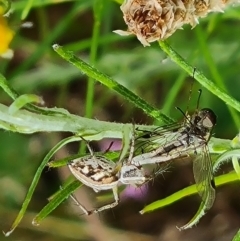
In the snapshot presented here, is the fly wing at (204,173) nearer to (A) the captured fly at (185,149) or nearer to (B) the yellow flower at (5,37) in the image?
(A) the captured fly at (185,149)

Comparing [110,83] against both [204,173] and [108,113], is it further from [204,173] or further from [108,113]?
[108,113]

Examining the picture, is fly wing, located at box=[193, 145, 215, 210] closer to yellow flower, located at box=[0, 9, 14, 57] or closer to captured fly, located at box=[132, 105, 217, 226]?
captured fly, located at box=[132, 105, 217, 226]

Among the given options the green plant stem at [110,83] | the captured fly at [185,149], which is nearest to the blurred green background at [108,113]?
the captured fly at [185,149]

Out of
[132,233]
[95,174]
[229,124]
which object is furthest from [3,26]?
[132,233]

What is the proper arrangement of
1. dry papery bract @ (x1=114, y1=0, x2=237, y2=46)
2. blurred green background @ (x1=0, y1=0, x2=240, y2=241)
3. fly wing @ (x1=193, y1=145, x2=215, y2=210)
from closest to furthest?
dry papery bract @ (x1=114, y1=0, x2=237, y2=46)
fly wing @ (x1=193, y1=145, x2=215, y2=210)
blurred green background @ (x1=0, y1=0, x2=240, y2=241)

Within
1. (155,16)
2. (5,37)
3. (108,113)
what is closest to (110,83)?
(155,16)

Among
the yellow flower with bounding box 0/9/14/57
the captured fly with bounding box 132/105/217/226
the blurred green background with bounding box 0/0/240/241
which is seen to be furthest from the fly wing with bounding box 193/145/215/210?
the blurred green background with bounding box 0/0/240/241
